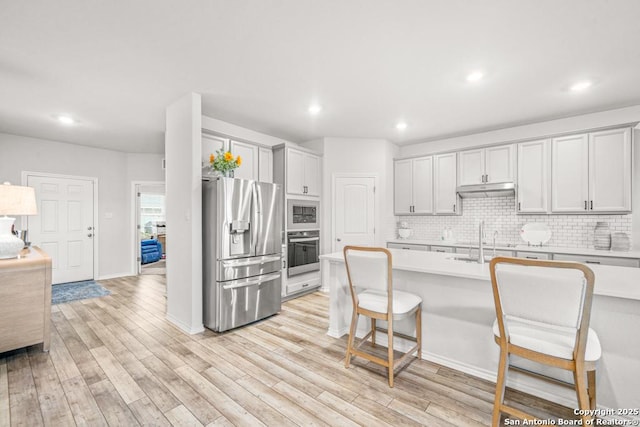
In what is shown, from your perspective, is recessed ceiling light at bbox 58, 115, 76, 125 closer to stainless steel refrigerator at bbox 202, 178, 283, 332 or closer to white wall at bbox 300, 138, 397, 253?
stainless steel refrigerator at bbox 202, 178, 283, 332

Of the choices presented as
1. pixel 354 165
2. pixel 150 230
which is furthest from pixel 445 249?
pixel 150 230

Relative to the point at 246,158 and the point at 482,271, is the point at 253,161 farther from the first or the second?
the point at 482,271

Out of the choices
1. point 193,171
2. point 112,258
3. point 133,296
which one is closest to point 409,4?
point 193,171

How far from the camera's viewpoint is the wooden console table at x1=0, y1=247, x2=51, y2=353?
246 cm

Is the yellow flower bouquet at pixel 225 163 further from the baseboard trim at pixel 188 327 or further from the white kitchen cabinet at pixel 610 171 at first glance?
the white kitchen cabinet at pixel 610 171

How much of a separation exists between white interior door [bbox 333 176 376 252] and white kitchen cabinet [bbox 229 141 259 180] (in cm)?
140

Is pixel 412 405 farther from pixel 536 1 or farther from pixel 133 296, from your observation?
pixel 133 296

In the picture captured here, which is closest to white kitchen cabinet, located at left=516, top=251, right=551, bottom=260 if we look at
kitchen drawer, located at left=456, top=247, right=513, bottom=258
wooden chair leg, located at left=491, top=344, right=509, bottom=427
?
kitchen drawer, located at left=456, top=247, right=513, bottom=258

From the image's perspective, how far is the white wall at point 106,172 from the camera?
4.90m

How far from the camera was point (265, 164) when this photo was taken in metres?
4.33

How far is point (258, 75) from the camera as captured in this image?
272 cm

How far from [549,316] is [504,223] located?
339cm

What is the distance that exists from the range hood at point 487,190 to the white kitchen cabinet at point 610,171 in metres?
0.85

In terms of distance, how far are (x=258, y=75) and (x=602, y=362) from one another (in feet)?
10.9
